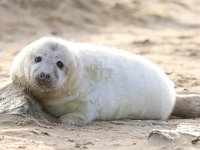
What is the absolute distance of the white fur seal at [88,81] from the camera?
582 centimetres

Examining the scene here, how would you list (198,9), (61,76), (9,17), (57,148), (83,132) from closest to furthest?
(57,148) → (83,132) → (61,76) → (9,17) → (198,9)

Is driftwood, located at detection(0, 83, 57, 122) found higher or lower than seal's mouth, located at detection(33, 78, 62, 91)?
lower

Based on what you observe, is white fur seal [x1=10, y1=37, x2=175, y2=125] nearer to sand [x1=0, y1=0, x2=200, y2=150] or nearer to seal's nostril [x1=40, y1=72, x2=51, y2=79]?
seal's nostril [x1=40, y1=72, x2=51, y2=79]

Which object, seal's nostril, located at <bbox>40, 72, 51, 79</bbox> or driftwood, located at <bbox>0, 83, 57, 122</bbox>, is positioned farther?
driftwood, located at <bbox>0, 83, 57, 122</bbox>

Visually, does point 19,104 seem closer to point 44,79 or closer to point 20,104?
point 20,104

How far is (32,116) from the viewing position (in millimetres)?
5715

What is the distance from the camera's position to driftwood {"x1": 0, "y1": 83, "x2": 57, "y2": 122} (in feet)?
18.8

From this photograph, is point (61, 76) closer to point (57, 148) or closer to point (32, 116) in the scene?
point (32, 116)

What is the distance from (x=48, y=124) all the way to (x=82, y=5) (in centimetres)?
691

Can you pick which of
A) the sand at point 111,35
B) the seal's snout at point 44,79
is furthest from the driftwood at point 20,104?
the seal's snout at point 44,79

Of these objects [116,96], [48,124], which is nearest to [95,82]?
[116,96]

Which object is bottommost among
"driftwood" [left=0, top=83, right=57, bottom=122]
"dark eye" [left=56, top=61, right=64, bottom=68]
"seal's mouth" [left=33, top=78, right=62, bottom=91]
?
"driftwood" [left=0, top=83, right=57, bottom=122]

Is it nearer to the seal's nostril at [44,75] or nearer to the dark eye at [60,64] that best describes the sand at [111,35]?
the seal's nostril at [44,75]

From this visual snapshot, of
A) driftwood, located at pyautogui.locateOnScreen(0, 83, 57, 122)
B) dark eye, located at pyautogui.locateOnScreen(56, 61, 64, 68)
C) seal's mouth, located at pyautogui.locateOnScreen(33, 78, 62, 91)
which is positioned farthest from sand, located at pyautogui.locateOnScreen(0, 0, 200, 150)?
dark eye, located at pyautogui.locateOnScreen(56, 61, 64, 68)
